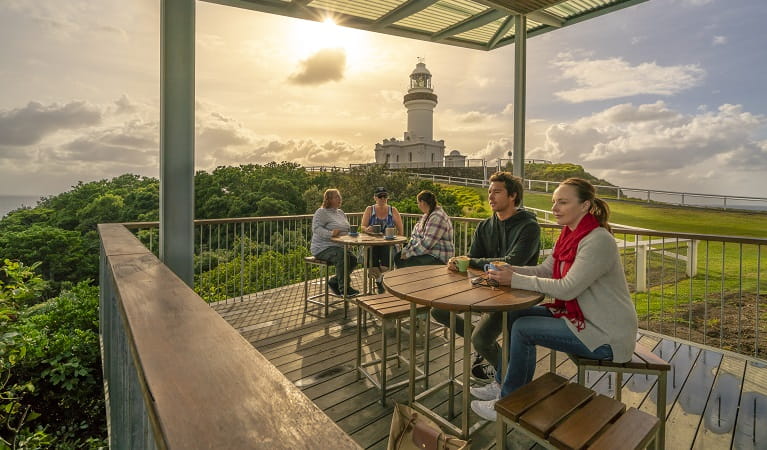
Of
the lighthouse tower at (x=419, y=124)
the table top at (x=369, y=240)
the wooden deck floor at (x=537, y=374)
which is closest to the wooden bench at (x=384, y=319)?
the wooden deck floor at (x=537, y=374)

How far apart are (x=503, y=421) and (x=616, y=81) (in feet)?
105

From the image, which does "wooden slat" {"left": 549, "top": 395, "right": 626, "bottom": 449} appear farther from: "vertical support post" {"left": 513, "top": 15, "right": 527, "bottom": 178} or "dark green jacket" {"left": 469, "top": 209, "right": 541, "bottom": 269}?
"vertical support post" {"left": 513, "top": 15, "right": 527, "bottom": 178}

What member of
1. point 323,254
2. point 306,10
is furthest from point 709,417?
point 306,10

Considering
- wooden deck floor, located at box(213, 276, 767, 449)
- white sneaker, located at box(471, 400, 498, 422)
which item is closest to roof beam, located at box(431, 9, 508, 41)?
wooden deck floor, located at box(213, 276, 767, 449)

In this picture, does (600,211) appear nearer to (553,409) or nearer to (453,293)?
(453,293)

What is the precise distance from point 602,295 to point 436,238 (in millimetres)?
1940

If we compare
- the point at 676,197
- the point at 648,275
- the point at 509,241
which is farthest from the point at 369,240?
the point at 676,197

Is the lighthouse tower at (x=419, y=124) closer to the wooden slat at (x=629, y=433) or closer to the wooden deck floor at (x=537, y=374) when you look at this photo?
the wooden deck floor at (x=537, y=374)

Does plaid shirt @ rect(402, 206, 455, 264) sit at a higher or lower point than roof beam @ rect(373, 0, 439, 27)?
lower

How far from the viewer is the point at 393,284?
225 centimetres

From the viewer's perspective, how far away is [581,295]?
1.90 m

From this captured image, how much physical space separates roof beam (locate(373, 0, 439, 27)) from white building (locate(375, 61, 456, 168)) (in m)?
37.1

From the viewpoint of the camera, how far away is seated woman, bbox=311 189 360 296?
4.59 metres

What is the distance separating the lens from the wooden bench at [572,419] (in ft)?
4.33
